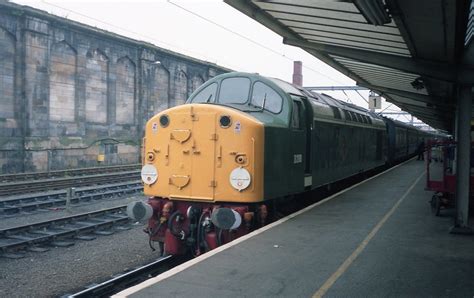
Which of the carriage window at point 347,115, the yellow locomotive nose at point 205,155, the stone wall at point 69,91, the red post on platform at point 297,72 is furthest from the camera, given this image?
the red post on platform at point 297,72

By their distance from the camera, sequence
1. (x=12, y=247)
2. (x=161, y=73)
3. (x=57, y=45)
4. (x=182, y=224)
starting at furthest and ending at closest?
(x=161, y=73), (x=57, y=45), (x=12, y=247), (x=182, y=224)

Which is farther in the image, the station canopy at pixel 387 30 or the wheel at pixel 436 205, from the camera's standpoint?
the wheel at pixel 436 205

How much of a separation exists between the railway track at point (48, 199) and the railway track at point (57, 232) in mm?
2206

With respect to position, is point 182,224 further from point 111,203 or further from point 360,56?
point 111,203

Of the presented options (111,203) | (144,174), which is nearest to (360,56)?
(144,174)

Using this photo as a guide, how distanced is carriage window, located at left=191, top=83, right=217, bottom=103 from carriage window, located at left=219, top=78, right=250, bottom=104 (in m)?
0.20

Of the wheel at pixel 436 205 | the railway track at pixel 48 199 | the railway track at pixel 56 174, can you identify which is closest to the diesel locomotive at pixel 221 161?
the wheel at pixel 436 205

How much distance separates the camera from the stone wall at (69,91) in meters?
24.0

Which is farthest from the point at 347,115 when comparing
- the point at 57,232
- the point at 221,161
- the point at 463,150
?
the point at 57,232

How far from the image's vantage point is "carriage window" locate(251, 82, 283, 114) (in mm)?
8445

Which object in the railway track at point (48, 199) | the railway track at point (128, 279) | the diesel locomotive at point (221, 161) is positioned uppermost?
the diesel locomotive at point (221, 161)

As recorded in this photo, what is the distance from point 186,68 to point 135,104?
7379 mm

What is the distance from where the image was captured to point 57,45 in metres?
26.4

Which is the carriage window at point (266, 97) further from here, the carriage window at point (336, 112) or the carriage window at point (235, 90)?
the carriage window at point (336, 112)
